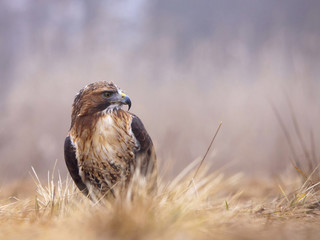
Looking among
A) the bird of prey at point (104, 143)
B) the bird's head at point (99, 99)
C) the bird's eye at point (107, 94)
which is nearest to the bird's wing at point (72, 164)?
the bird of prey at point (104, 143)

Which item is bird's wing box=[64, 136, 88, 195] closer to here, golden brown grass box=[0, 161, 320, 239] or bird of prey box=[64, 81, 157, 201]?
bird of prey box=[64, 81, 157, 201]

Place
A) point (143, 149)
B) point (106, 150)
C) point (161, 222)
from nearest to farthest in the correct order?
point (161, 222) → point (106, 150) → point (143, 149)

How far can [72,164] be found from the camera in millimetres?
3551

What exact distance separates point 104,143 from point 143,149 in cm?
38

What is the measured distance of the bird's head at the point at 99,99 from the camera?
356 cm

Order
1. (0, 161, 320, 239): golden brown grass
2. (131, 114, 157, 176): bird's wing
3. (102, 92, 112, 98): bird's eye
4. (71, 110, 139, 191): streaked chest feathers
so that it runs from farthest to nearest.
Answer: (102, 92, 112, 98): bird's eye
(131, 114, 157, 176): bird's wing
(71, 110, 139, 191): streaked chest feathers
(0, 161, 320, 239): golden brown grass

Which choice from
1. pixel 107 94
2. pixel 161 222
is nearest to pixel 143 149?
pixel 107 94

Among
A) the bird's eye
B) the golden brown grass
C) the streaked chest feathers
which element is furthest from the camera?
the bird's eye

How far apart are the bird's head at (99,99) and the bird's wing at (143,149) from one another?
0.22 metres

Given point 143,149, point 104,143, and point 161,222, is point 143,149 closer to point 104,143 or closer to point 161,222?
point 104,143

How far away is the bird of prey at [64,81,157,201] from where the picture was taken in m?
3.38

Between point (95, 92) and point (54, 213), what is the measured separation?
4.01 feet

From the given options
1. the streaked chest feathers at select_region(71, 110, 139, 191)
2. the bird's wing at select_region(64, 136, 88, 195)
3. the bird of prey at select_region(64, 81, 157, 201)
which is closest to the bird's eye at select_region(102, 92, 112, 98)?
the bird of prey at select_region(64, 81, 157, 201)

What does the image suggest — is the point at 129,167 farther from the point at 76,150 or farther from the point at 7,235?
the point at 7,235
